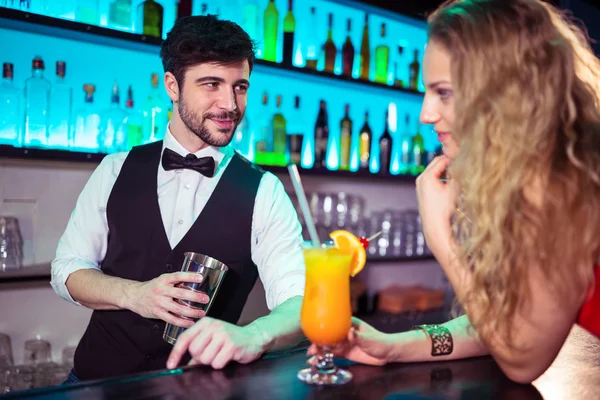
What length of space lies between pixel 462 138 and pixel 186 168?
42.2 inches

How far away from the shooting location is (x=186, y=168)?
77.4 inches

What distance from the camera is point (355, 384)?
1.05m

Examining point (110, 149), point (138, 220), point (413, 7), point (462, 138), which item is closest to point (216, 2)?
point (110, 149)

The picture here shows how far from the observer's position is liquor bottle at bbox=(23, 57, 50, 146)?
2207 mm

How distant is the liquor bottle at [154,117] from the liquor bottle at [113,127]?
0.32 ft

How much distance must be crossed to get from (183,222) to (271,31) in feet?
4.07

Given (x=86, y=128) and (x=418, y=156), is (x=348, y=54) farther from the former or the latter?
(x=86, y=128)

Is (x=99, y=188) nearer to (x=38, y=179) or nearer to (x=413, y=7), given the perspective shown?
(x=38, y=179)

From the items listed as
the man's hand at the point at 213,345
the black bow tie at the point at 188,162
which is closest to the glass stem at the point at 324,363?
the man's hand at the point at 213,345

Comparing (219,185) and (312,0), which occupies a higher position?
(312,0)

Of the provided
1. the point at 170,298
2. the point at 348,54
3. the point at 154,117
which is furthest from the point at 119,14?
the point at 170,298

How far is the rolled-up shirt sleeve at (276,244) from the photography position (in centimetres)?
181

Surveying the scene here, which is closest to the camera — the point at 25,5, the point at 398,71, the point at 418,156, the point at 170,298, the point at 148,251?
the point at 170,298

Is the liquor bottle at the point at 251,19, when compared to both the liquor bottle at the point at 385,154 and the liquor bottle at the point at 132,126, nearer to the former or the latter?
the liquor bottle at the point at 132,126
